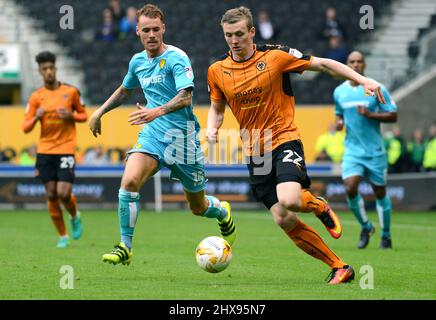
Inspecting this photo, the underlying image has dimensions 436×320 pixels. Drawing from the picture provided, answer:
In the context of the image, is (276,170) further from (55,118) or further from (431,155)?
A: (431,155)

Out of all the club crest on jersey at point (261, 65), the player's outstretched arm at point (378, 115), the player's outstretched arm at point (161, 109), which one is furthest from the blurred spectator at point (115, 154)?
the club crest on jersey at point (261, 65)

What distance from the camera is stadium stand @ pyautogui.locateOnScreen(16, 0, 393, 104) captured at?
2756 centimetres

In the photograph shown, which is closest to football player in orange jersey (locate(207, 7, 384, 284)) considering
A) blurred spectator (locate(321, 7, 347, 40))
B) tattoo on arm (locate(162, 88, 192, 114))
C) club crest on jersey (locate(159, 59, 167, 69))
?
tattoo on arm (locate(162, 88, 192, 114))

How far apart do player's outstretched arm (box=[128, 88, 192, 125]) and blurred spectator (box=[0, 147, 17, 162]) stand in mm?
16354

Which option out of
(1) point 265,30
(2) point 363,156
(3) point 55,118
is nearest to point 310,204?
(2) point 363,156

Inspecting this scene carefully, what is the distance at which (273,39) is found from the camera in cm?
2730

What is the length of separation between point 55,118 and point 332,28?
15208mm

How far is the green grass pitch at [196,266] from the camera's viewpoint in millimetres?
8266

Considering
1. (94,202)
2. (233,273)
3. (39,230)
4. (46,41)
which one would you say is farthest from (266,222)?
(46,41)

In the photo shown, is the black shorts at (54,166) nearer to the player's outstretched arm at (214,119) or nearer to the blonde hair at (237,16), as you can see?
the player's outstretched arm at (214,119)

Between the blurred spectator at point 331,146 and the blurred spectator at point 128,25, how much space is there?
6.56 m

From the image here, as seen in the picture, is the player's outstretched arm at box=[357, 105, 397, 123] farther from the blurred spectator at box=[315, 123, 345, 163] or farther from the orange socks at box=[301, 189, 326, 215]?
the blurred spectator at box=[315, 123, 345, 163]

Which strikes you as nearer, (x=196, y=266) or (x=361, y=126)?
(x=196, y=266)

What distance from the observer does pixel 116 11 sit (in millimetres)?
28078
